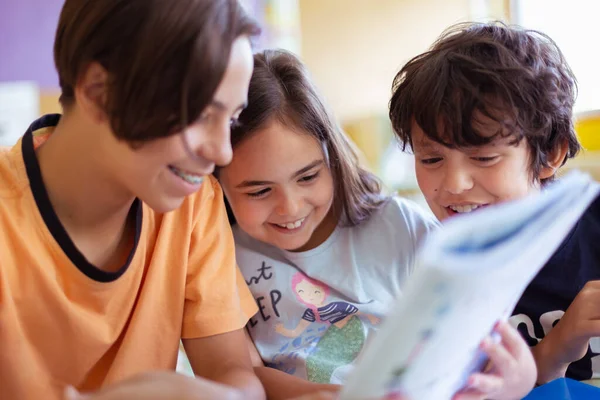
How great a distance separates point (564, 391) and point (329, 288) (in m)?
0.42

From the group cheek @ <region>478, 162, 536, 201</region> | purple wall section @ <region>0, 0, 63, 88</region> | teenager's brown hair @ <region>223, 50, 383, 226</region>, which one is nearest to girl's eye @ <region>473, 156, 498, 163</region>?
cheek @ <region>478, 162, 536, 201</region>

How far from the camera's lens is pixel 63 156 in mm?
750

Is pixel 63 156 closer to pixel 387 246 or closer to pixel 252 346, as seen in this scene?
pixel 252 346

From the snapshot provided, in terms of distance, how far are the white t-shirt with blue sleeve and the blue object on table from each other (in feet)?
0.98

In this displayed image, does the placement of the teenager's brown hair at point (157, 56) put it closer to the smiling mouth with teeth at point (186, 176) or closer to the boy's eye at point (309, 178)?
the smiling mouth with teeth at point (186, 176)

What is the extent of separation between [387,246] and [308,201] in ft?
0.61

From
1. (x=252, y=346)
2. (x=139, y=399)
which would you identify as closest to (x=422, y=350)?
(x=139, y=399)

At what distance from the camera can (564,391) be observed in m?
0.75

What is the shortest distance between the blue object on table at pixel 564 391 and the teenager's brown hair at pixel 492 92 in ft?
1.09

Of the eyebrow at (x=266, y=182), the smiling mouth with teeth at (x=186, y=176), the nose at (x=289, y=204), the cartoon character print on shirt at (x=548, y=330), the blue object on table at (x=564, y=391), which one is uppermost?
the smiling mouth with teeth at (x=186, y=176)

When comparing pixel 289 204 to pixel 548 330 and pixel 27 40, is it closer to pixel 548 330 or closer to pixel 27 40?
pixel 548 330

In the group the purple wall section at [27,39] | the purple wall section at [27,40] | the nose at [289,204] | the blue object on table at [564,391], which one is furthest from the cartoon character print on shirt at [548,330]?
the purple wall section at [27,39]

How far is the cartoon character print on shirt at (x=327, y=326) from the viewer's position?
3.29 ft

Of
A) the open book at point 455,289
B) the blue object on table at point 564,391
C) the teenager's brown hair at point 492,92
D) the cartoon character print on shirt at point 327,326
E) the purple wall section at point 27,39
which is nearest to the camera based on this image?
the open book at point 455,289
